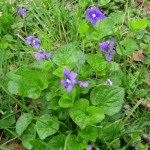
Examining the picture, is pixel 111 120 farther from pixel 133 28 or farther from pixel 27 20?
pixel 27 20

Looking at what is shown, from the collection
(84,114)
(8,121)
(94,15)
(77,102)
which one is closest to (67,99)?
(77,102)

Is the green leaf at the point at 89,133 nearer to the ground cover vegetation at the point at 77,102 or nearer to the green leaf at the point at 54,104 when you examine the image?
the ground cover vegetation at the point at 77,102

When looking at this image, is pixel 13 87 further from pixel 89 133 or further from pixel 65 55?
pixel 89 133

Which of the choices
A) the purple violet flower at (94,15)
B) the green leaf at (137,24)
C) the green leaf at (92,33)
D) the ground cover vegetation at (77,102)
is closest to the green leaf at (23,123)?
the ground cover vegetation at (77,102)

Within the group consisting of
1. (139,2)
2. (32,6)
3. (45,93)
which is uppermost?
(32,6)

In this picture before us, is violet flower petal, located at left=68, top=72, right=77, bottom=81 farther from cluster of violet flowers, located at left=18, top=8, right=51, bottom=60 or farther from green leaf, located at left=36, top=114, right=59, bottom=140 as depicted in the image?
cluster of violet flowers, located at left=18, top=8, right=51, bottom=60

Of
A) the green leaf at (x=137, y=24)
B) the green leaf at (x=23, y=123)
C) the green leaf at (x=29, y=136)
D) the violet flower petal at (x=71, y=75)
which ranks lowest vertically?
the green leaf at (x=29, y=136)

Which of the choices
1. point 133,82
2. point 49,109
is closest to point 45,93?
point 49,109
